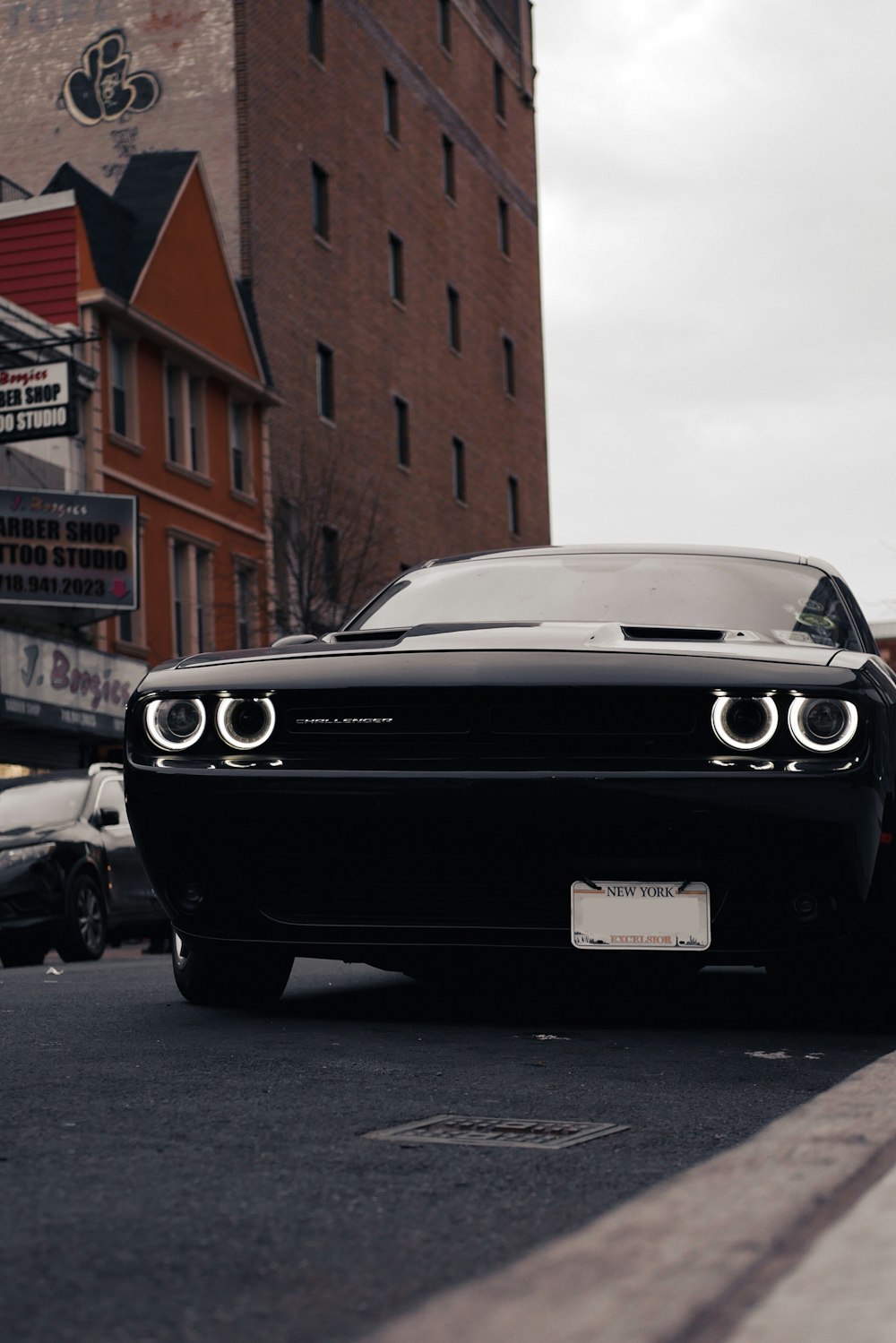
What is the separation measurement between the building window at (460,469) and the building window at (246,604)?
14128mm

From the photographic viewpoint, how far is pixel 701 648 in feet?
18.4

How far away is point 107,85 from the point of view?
3794cm

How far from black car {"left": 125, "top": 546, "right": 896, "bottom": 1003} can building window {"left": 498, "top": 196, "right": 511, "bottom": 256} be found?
49.9m

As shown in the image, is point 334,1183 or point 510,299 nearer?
point 334,1183

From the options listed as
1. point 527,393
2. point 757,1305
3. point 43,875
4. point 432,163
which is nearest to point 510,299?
point 527,393

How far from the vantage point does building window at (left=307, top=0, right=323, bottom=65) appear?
4188 cm

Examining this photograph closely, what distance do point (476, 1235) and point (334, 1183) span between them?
0.48m

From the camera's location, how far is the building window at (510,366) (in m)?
54.5

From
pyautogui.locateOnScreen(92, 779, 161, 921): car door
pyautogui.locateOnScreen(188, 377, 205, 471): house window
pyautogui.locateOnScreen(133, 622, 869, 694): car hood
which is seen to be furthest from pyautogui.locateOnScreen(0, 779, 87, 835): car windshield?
pyautogui.locateOnScreen(188, 377, 205, 471): house window

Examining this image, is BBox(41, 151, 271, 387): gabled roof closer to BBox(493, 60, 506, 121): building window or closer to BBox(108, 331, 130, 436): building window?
BBox(108, 331, 130, 436): building window

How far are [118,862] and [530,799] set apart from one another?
441 inches

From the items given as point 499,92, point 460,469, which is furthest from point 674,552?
point 499,92

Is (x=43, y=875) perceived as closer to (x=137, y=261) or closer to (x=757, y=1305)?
(x=757, y=1305)

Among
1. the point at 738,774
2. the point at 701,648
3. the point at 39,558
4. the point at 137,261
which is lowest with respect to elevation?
the point at 738,774
